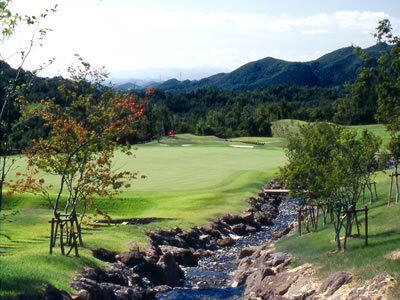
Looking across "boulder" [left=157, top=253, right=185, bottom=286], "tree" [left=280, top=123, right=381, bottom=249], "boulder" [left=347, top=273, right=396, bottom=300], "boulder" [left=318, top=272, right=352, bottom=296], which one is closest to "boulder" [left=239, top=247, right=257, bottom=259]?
"tree" [left=280, top=123, right=381, bottom=249]

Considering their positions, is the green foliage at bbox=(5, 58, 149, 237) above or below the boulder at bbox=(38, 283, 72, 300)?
above

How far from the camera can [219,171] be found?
57.8 m

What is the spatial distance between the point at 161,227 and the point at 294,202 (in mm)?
22883

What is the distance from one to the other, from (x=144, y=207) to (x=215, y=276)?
46.6ft

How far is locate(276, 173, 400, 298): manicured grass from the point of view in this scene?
17922 mm

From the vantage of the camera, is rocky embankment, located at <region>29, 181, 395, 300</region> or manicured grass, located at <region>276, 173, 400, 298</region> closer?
manicured grass, located at <region>276, 173, 400, 298</region>

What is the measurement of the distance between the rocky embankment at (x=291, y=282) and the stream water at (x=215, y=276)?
2.66ft

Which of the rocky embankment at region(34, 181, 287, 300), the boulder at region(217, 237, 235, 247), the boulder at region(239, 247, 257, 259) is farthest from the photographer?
the boulder at region(217, 237, 235, 247)

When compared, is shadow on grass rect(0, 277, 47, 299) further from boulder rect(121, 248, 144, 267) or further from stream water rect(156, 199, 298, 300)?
boulder rect(121, 248, 144, 267)

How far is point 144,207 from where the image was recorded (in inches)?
1558

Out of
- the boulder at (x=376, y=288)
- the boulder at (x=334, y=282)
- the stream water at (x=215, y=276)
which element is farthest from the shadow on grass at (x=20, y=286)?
the boulder at (x=376, y=288)

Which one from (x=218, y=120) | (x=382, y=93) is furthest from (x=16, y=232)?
(x=218, y=120)

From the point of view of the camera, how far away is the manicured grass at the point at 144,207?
18578mm

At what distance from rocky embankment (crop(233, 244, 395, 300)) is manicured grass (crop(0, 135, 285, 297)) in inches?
276
